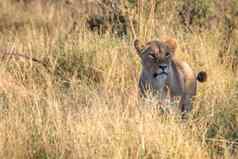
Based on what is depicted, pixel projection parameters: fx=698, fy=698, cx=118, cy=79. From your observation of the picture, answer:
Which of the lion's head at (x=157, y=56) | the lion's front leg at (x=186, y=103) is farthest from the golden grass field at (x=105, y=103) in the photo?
the lion's head at (x=157, y=56)

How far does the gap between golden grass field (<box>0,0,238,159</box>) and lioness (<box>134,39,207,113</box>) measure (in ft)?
0.45

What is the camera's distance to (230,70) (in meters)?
6.42

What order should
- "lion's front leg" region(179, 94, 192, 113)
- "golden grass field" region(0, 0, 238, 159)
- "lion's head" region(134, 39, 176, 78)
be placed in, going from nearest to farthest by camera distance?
"golden grass field" region(0, 0, 238, 159) < "lion's head" region(134, 39, 176, 78) < "lion's front leg" region(179, 94, 192, 113)

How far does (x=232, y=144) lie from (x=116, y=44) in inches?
110

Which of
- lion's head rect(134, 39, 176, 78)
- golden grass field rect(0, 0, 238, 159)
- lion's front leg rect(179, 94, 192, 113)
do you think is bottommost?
lion's front leg rect(179, 94, 192, 113)

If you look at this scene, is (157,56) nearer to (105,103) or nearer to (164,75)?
(164,75)

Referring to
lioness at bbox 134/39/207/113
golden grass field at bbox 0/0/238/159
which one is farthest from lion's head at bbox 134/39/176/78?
golden grass field at bbox 0/0/238/159

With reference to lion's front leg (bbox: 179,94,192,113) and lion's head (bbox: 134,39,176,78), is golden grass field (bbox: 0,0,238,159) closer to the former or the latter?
lion's front leg (bbox: 179,94,192,113)

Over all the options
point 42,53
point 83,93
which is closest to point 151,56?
point 83,93

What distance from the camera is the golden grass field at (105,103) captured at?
3.99 m

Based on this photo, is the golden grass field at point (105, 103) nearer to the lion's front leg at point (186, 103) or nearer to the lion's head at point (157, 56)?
the lion's front leg at point (186, 103)

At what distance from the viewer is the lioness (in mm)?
5273

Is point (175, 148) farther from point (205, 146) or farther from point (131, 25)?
point (131, 25)

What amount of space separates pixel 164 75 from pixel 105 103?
72cm
